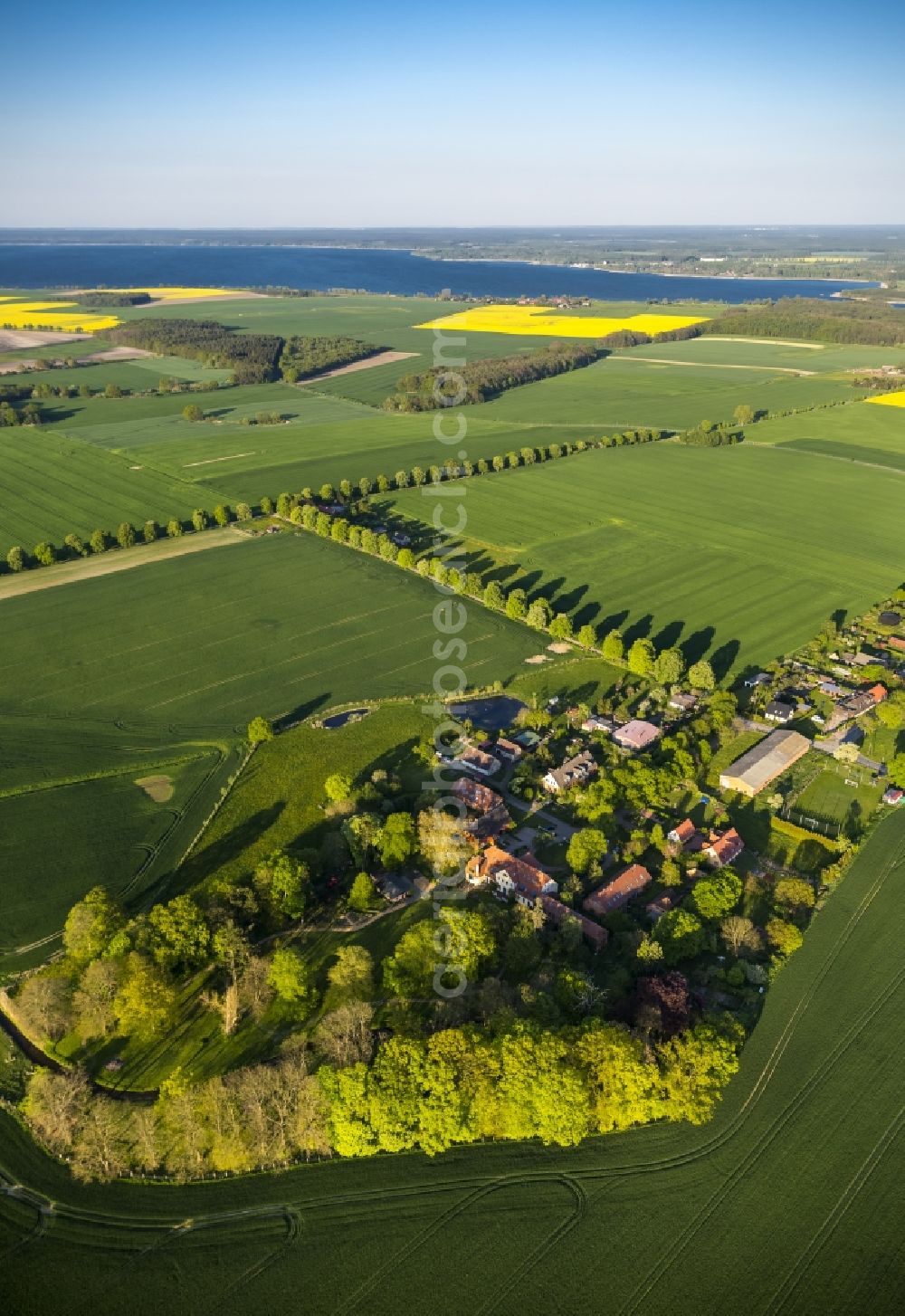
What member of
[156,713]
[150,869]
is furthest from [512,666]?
[150,869]

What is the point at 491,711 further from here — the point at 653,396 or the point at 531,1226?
the point at 653,396

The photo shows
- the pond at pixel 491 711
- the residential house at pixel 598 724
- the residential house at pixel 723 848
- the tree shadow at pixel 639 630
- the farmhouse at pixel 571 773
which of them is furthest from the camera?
the tree shadow at pixel 639 630

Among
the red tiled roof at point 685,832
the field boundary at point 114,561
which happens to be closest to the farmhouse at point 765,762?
the red tiled roof at point 685,832

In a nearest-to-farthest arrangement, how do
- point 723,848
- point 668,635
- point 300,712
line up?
point 723,848
point 300,712
point 668,635

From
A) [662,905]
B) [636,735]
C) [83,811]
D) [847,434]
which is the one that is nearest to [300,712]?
[83,811]

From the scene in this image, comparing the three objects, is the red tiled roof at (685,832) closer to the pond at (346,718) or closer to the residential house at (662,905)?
the residential house at (662,905)

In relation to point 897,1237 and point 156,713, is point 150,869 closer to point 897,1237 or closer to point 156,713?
point 156,713
